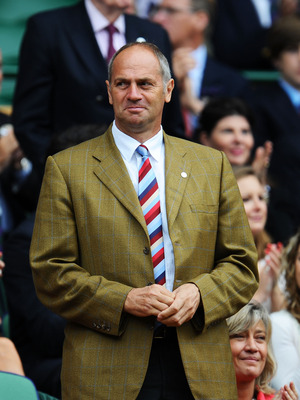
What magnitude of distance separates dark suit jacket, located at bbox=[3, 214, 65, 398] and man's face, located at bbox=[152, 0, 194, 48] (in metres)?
2.45

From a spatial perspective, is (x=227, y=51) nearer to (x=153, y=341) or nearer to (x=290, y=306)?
(x=290, y=306)

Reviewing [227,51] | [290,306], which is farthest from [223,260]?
[227,51]

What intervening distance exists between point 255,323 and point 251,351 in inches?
4.9

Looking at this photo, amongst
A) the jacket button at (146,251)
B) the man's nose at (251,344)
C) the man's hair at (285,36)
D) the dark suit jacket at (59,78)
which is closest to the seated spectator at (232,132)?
the dark suit jacket at (59,78)

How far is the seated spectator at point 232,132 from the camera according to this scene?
5.45 meters

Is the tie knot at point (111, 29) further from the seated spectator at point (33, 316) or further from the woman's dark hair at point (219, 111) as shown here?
the woman's dark hair at point (219, 111)

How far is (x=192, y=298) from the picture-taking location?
117 inches

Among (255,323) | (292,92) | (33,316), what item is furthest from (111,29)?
(292,92)

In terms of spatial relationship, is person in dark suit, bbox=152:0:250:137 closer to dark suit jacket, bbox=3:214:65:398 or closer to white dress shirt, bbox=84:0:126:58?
white dress shirt, bbox=84:0:126:58

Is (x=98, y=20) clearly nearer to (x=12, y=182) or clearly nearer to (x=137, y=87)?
(x=12, y=182)

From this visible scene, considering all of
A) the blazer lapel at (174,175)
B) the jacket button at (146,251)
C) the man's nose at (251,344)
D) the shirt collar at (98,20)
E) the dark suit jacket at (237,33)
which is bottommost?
the man's nose at (251,344)

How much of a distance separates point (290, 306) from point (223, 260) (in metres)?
1.25

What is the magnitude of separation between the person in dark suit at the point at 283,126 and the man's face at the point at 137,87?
243 centimetres

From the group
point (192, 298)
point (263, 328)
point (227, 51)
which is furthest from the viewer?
point (227, 51)
